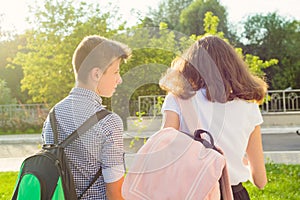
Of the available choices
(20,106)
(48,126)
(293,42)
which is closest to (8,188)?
(48,126)

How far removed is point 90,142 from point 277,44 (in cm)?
2385

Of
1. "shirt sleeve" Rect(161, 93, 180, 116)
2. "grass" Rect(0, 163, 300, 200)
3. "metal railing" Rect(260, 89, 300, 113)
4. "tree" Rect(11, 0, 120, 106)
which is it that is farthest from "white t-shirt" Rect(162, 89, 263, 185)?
"metal railing" Rect(260, 89, 300, 113)

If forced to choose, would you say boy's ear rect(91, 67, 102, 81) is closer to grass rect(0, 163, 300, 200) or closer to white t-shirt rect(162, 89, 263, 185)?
white t-shirt rect(162, 89, 263, 185)

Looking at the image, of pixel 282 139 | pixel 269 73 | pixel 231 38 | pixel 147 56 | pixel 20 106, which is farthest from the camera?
pixel 231 38

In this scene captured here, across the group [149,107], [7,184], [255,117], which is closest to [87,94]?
[255,117]

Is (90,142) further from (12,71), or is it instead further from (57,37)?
(12,71)

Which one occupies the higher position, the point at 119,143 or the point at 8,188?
the point at 119,143

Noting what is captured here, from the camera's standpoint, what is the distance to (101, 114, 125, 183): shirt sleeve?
A: 6.91 feet

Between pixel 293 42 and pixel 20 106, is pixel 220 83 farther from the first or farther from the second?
pixel 293 42

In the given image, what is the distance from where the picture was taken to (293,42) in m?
24.4

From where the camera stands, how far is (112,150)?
211cm

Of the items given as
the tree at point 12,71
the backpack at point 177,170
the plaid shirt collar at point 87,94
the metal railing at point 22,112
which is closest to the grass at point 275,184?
the plaid shirt collar at point 87,94

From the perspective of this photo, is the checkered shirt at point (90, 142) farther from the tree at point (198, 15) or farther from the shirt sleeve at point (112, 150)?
the tree at point (198, 15)

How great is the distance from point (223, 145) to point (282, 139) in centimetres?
1150
